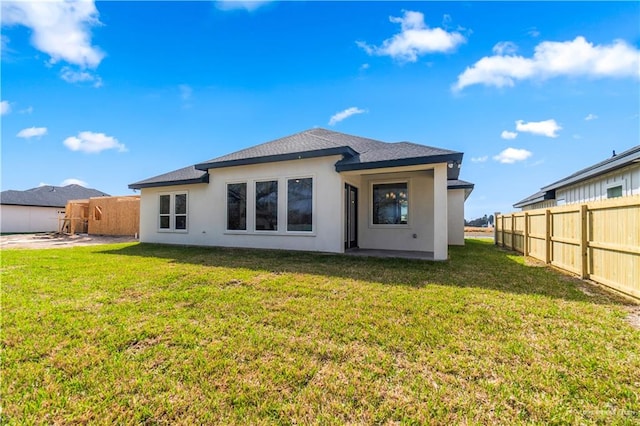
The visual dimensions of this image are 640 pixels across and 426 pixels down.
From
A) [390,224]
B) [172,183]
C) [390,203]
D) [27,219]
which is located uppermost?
[172,183]

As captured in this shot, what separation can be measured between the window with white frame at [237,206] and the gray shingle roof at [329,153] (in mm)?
945

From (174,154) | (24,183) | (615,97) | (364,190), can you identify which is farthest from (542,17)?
(24,183)

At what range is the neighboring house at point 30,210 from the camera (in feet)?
84.7

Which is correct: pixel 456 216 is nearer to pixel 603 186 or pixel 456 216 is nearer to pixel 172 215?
pixel 603 186

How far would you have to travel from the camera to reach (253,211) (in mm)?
10766

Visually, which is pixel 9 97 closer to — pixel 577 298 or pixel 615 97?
pixel 577 298

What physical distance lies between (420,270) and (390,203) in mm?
4437

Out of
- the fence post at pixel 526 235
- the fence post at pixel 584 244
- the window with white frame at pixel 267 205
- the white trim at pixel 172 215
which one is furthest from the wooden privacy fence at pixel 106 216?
the fence post at pixel 584 244

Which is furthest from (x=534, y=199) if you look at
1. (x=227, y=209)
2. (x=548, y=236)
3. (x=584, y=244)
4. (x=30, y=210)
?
(x=30, y=210)

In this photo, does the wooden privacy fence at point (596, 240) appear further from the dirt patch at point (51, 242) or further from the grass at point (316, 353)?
the dirt patch at point (51, 242)

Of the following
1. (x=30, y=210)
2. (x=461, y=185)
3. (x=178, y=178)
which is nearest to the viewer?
(x=178, y=178)

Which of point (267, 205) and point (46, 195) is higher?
point (46, 195)

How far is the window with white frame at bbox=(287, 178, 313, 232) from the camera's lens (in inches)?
383

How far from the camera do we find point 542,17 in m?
8.45
